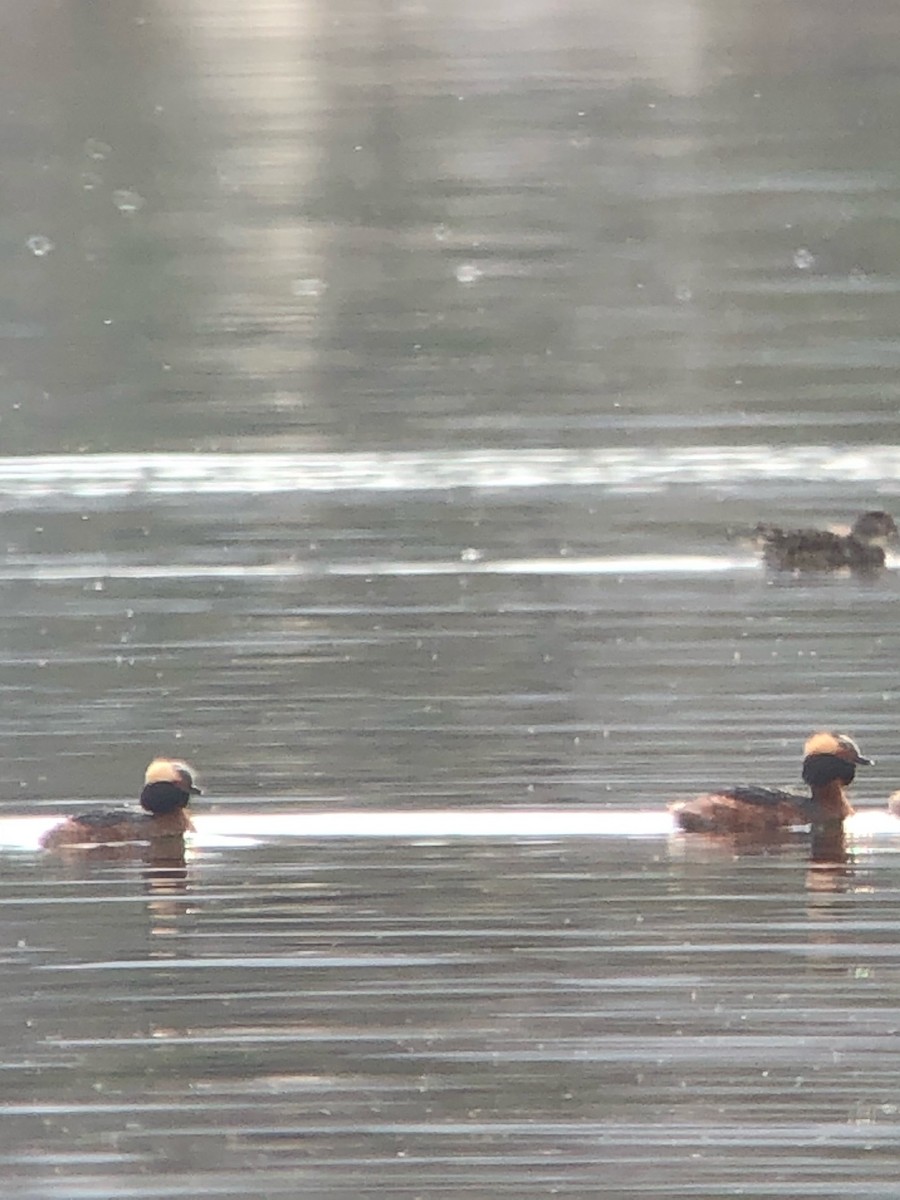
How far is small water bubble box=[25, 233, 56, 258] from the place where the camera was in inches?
982

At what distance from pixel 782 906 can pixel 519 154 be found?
22025mm

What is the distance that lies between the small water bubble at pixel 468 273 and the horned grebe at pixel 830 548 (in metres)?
9.04

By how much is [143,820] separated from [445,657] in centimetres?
265

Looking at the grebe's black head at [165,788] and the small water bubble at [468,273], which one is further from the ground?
the small water bubble at [468,273]

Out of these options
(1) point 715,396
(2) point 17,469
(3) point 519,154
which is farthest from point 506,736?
(3) point 519,154

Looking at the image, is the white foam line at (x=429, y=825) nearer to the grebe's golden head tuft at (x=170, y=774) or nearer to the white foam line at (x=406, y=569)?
the grebe's golden head tuft at (x=170, y=774)

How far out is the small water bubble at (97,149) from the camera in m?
31.1

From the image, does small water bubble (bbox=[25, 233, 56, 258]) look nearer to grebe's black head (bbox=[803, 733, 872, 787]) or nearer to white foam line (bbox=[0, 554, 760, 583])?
white foam line (bbox=[0, 554, 760, 583])

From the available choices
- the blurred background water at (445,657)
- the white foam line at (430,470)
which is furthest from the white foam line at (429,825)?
the white foam line at (430,470)

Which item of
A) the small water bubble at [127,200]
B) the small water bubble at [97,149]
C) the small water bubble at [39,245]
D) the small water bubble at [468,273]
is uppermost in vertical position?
the small water bubble at [97,149]

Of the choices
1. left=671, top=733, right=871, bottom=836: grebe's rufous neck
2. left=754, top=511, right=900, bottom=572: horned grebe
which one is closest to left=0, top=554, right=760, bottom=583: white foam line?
left=754, top=511, right=900, bottom=572: horned grebe

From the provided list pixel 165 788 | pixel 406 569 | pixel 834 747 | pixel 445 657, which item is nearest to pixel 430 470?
pixel 406 569

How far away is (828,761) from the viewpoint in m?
9.70

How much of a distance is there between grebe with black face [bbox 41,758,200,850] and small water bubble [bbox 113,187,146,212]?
1812 centimetres
